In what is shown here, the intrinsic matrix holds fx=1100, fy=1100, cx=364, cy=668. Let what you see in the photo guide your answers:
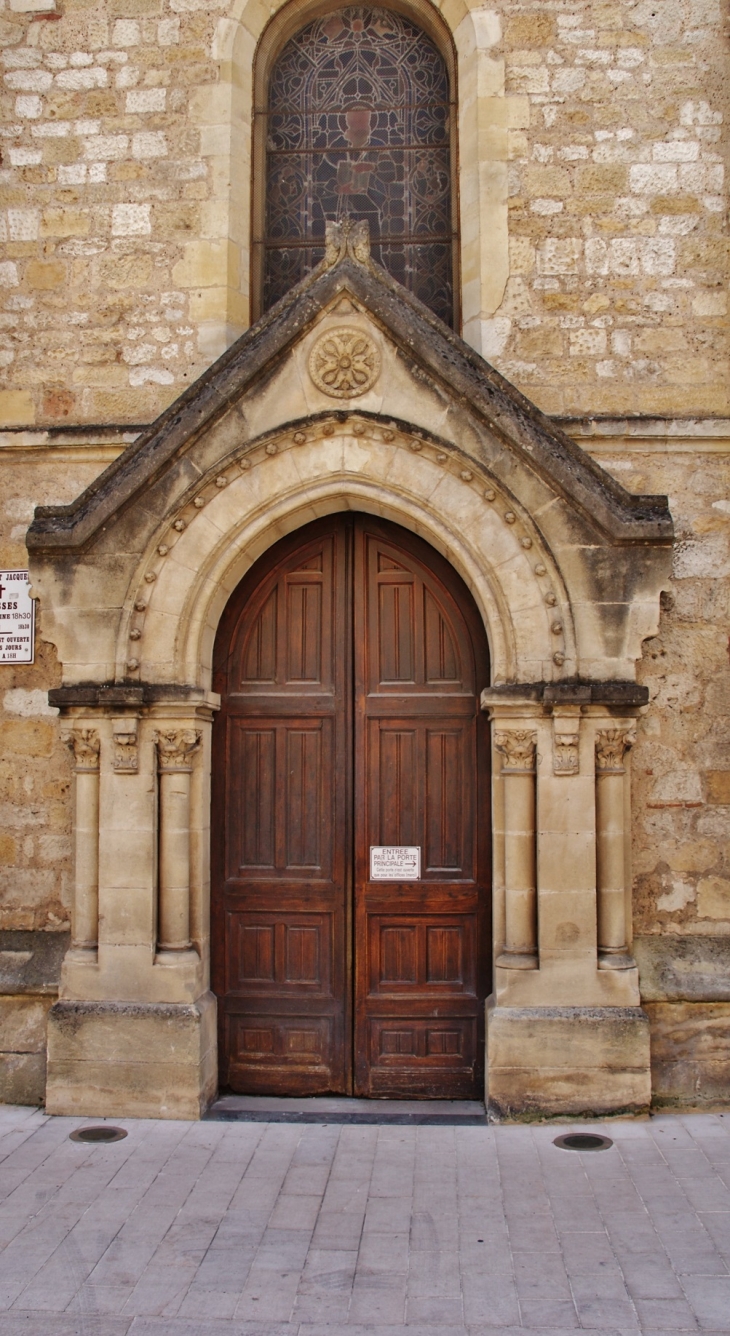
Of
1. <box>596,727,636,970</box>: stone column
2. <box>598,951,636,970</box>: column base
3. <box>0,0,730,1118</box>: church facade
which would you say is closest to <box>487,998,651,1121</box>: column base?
<box>0,0,730,1118</box>: church facade

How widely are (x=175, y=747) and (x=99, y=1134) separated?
204 centimetres

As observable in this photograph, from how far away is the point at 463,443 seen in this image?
19.7ft

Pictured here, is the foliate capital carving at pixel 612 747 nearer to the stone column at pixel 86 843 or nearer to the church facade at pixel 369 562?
the church facade at pixel 369 562

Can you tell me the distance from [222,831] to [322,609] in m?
1.44

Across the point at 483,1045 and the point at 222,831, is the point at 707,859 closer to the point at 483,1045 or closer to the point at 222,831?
the point at 483,1045

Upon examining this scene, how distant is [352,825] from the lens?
6.41 metres

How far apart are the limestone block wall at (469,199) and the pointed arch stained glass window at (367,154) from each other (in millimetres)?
296

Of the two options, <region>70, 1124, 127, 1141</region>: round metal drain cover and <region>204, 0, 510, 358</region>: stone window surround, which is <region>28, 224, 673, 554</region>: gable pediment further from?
<region>70, 1124, 127, 1141</region>: round metal drain cover

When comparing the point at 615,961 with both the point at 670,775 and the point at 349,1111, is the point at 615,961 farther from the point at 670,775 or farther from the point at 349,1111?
the point at 349,1111

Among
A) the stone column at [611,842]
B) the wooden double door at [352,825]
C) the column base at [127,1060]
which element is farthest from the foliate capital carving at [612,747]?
the column base at [127,1060]

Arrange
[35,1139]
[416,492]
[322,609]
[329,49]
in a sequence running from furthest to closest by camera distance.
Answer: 1. [329,49]
2. [322,609]
3. [416,492]
4. [35,1139]

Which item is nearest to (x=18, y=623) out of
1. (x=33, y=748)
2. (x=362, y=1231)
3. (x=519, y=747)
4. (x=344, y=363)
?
(x=33, y=748)

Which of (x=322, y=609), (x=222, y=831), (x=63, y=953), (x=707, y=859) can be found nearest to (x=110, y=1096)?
(x=63, y=953)

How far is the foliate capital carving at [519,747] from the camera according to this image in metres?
5.98
